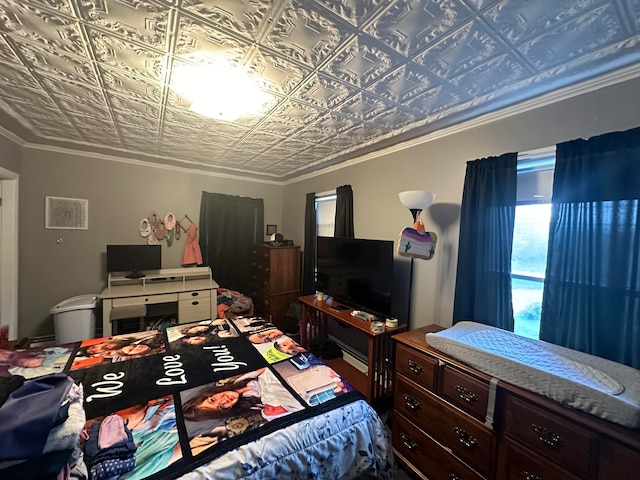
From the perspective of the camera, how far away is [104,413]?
119 centimetres

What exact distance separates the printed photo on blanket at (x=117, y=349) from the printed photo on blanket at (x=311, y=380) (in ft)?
3.05

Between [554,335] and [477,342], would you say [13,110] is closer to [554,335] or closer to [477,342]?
[477,342]

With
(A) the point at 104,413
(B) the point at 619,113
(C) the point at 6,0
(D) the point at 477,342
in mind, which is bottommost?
(A) the point at 104,413

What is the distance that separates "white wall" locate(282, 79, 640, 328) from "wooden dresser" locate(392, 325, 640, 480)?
1.86ft

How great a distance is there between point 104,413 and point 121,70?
5.93 feet

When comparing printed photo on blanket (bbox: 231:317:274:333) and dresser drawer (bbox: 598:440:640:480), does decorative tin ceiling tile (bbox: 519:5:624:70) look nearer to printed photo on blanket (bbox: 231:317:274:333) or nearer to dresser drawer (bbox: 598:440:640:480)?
dresser drawer (bbox: 598:440:640:480)

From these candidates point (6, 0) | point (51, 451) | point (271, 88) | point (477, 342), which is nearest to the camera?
point (51, 451)

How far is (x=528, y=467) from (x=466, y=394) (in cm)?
34

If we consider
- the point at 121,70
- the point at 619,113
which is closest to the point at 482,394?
the point at 619,113

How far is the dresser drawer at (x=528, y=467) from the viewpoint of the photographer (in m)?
1.10

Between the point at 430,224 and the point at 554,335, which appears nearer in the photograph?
the point at 554,335

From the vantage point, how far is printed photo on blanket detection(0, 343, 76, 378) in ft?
4.85

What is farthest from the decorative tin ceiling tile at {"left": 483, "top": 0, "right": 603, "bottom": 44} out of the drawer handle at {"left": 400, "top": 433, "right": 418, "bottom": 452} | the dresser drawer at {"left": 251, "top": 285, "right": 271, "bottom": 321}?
the dresser drawer at {"left": 251, "top": 285, "right": 271, "bottom": 321}

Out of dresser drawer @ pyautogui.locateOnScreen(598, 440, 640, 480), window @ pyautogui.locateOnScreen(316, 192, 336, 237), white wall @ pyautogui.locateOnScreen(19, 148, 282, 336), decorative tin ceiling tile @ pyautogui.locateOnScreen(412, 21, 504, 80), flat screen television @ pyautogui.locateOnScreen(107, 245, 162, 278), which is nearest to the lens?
dresser drawer @ pyautogui.locateOnScreen(598, 440, 640, 480)
